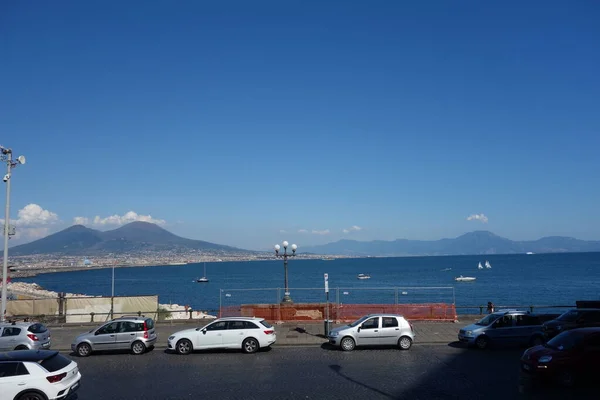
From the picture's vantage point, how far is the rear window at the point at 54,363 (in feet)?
41.1

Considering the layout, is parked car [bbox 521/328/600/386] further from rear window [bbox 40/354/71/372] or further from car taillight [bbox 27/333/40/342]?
car taillight [bbox 27/333/40/342]

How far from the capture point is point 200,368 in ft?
58.2

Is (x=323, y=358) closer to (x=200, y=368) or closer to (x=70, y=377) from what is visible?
(x=200, y=368)

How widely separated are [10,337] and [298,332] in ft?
41.9

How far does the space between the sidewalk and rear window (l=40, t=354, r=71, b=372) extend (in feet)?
32.5

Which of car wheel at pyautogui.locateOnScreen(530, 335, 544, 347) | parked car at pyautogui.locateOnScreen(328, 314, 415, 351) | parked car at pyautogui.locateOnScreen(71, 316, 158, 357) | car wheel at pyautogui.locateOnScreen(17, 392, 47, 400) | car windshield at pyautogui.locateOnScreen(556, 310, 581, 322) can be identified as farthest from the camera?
car windshield at pyautogui.locateOnScreen(556, 310, 581, 322)

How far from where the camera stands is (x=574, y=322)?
21812 millimetres

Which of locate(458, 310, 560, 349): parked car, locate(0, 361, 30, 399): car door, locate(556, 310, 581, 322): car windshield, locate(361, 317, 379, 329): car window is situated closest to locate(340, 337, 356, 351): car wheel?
locate(361, 317, 379, 329): car window

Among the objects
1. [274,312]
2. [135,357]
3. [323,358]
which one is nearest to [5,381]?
[135,357]

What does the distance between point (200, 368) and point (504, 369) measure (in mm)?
10214

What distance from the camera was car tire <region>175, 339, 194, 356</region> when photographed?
20.7m

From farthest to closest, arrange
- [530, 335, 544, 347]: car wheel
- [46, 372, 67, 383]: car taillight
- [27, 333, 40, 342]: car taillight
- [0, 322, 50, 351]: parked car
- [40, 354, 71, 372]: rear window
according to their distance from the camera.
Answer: [530, 335, 544, 347]: car wheel
[27, 333, 40, 342]: car taillight
[0, 322, 50, 351]: parked car
[40, 354, 71, 372]: rear window
[46, 372, 67, 383]: car taillight

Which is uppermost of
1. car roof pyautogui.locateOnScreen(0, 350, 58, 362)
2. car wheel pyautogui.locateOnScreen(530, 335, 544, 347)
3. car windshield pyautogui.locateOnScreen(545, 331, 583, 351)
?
car roof pyautogui.locateOnScreen(0, 350, 58, 362)

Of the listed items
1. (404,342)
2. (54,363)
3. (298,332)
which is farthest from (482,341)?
(54,363)
